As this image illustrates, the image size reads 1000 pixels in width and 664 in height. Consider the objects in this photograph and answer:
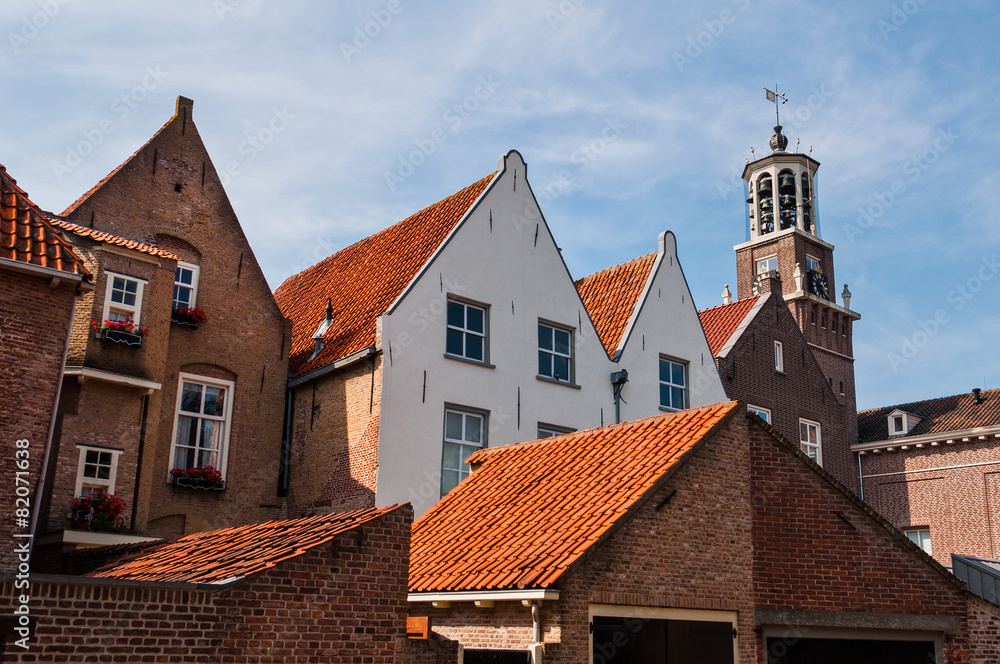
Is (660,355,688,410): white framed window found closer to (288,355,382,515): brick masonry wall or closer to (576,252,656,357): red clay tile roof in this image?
(576,252,656,357): red clay tile roof

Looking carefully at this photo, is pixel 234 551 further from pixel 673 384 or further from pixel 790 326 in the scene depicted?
pixel 790 326

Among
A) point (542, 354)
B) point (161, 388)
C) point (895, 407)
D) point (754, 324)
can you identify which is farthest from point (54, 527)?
point (895, 407)

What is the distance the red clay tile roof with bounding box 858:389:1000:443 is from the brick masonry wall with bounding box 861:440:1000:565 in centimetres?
85

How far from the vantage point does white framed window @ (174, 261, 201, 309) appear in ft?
62.2

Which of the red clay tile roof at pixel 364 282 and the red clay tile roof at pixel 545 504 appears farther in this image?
the red clay tile roof at pixel 364 282

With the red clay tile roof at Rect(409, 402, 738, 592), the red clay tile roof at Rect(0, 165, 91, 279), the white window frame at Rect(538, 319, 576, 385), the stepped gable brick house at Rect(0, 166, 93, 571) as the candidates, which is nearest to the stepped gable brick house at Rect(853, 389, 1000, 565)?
the white window frame at Rect(538, 319, 576, 385)

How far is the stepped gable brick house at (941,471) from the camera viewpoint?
3400cm

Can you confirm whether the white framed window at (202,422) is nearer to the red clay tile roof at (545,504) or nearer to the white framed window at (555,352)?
the red clay tile roof at (545,504)

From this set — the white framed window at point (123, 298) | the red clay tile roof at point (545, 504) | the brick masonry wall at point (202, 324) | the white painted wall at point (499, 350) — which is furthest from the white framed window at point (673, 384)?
the white framed window at point (123, 298)

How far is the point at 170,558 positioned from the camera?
398 inches

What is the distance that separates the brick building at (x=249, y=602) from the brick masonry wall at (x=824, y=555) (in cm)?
589

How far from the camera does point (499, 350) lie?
2094cm

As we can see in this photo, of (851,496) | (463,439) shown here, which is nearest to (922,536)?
(463,439)

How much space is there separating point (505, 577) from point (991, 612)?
8.23m
